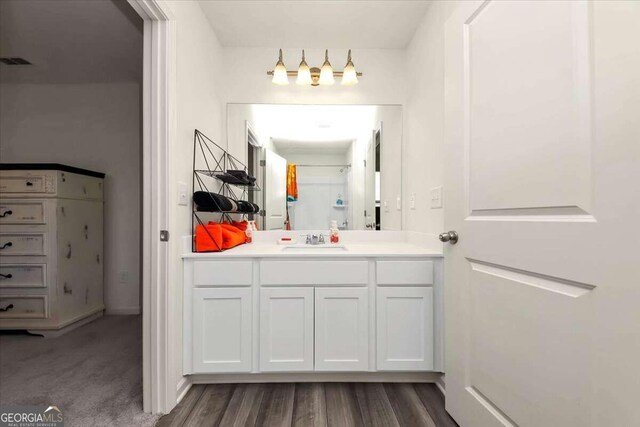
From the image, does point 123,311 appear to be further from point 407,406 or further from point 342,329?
point 407,406

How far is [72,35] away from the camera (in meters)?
2.17

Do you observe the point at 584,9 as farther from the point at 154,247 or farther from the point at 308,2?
the point at 154,247

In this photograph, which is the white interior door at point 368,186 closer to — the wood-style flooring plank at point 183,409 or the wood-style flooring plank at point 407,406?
the wood-style flooring plank at point 407,406

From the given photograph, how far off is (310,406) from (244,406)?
13.3 inches

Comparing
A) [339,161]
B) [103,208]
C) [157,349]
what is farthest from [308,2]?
[103,208]

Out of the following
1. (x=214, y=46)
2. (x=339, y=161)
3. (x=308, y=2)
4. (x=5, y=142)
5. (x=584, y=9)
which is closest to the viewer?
(x=584, y=9)

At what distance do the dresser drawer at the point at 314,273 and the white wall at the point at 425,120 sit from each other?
546mm

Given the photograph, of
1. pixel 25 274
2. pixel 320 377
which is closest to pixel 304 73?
pixel 320 377

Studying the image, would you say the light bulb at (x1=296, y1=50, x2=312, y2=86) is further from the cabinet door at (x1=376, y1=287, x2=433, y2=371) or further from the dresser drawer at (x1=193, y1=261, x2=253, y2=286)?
the cabinet door at (x1=376, y1=287, x2=433, y2=371)

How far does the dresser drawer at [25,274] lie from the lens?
2.42 m

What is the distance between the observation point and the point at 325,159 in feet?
7.56

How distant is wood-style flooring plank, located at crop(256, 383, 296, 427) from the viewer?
1.41 metres

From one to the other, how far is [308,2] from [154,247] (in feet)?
5.51

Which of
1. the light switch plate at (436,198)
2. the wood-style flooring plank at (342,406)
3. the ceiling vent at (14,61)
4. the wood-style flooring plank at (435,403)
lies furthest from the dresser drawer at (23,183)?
the wood-style flooring plank at (435,403)
